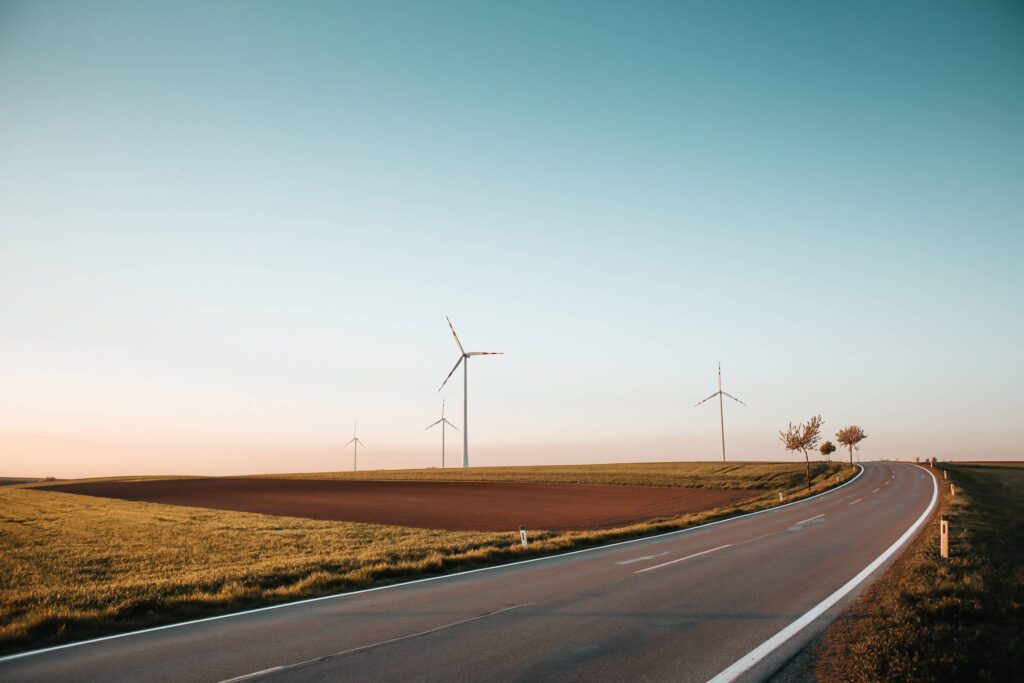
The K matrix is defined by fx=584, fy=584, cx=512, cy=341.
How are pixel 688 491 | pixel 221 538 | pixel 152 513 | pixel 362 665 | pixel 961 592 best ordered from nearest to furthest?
pixel 362 665 < pixel 961 592 < pixel 221 538 < pixel 152 513 < pixel 688 491

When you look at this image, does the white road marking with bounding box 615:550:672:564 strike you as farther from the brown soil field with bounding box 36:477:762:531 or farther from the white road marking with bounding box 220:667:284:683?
the brown soil field with bounding box 36:477:762:531

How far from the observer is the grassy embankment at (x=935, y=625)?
264 inches

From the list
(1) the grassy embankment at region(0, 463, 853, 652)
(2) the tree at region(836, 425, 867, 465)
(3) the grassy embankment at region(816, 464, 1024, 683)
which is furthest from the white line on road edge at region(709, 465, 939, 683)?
(2) the tree at region(836, 425, 867, 465)

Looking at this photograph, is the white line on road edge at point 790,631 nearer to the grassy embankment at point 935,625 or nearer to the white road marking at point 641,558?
the grassy embankment at point 935,625

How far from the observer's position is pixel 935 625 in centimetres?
826

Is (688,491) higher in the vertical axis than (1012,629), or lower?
lower

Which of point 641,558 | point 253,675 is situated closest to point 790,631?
point 253,675

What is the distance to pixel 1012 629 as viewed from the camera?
26.8 feet

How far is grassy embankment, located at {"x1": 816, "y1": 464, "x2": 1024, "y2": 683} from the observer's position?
670cm

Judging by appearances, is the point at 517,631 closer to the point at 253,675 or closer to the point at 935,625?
the point at 253,675

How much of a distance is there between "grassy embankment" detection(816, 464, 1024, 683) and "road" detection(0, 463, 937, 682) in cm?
57

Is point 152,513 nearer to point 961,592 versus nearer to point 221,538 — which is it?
point 221,538

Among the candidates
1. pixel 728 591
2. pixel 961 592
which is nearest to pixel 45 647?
pixel 728 591

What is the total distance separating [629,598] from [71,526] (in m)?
33.9
